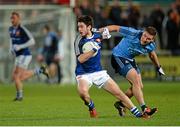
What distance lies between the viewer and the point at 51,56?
36500mm

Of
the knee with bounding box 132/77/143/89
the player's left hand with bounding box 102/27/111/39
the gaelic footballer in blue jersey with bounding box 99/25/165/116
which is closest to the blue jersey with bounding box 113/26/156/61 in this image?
the gaelic footballer in blue jersey with bounding box 99/25/165/116

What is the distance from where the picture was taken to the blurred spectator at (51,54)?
118 feet

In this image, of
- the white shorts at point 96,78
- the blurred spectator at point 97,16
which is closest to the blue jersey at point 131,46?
the white shorts at point 96,78

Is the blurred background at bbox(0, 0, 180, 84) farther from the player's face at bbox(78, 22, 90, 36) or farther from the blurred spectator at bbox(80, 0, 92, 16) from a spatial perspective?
the player's face at bbox(78, 22, 90, 36)

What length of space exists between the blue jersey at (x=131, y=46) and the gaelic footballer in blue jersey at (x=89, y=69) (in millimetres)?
1052

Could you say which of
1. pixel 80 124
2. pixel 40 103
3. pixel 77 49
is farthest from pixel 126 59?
pixel 40 103

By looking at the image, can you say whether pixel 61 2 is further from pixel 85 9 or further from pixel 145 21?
pixel 145 21

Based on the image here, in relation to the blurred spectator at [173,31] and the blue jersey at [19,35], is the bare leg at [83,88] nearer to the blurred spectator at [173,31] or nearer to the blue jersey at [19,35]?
the blue jersey at [19,35]

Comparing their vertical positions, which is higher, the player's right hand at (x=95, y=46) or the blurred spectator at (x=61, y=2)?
the player's right hand at (x=95, y=46)

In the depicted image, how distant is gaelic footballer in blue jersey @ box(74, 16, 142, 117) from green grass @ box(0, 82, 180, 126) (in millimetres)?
486

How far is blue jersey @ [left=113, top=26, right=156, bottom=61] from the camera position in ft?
59.9

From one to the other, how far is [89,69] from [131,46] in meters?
1.43

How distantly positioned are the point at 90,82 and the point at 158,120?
5.64 feet

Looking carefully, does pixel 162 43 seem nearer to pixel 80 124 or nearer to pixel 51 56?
pixel 51 56
